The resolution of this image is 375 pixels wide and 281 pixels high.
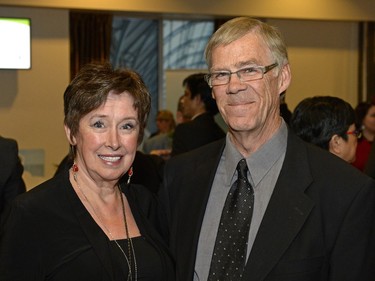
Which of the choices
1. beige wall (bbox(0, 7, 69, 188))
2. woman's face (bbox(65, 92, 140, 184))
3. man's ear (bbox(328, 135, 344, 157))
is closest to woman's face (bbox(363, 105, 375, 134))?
man's ear (bbox(328, 135, 344, 157))

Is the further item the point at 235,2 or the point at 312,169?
the point at 235,2

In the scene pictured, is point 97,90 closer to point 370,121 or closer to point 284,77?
point 284,77

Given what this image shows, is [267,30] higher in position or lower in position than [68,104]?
higher

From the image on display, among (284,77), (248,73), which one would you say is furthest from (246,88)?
(284,77)

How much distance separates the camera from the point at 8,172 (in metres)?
2.85

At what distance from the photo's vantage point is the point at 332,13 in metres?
7.93

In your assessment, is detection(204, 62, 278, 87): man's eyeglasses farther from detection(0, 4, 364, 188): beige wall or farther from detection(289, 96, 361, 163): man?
detection(0, 4, 364, 188): beige wall

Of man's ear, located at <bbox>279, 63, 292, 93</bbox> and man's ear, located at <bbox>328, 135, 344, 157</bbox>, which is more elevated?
man's ear, located at <bbox>279, 63, 292, 93</bbox>

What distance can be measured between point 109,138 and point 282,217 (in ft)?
2.14

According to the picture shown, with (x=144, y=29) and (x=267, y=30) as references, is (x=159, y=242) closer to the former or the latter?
(x=267, y=30)

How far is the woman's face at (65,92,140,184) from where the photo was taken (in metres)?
2.29

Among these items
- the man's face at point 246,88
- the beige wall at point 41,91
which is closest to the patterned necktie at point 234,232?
the man's face at point 246,88

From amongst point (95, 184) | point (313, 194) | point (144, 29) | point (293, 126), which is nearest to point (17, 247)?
point (95, 184)

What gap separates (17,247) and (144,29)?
725 cm
